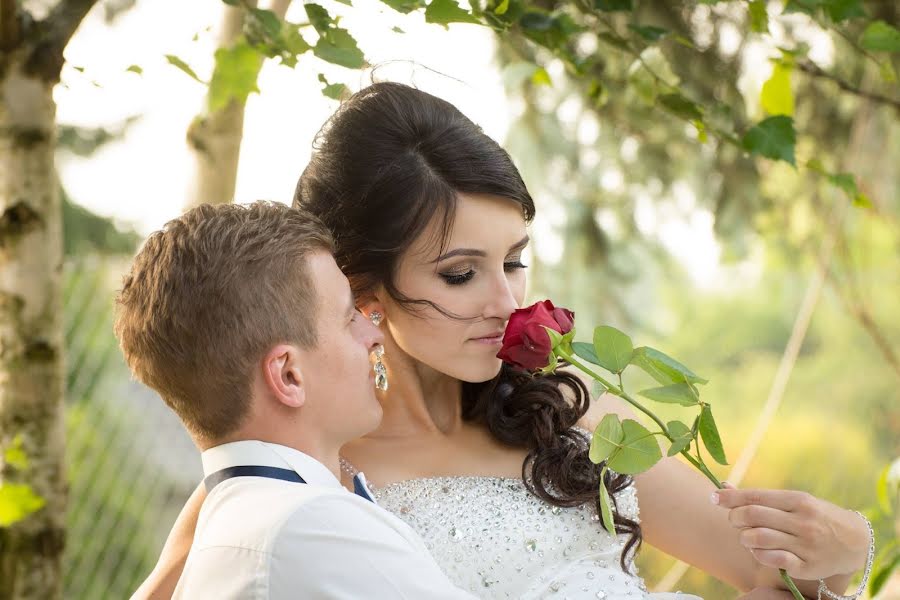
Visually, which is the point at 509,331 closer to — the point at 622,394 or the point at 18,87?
the point at 622,394

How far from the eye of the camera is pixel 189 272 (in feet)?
5.03

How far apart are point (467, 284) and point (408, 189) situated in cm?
23

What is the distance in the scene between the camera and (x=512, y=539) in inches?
82.4

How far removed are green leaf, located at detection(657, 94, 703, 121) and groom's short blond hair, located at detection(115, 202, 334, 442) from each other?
2.66ft

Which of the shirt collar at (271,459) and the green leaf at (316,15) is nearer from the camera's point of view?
the shirt collar at (271,459)

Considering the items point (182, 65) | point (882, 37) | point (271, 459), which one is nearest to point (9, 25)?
point (182, 65)

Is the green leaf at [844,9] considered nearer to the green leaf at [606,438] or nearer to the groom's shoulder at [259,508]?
the green leaf at [606,438]

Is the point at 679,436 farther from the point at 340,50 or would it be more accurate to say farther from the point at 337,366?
the point at 340,50

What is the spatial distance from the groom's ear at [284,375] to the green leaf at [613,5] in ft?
2.99

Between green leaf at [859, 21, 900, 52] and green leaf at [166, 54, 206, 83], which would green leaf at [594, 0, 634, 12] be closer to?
green leaf at [859, 21, 900, 52]

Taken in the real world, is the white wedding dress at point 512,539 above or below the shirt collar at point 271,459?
below

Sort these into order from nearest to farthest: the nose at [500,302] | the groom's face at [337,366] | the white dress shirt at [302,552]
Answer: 1. the white dress shirt at [302,552]
2. the groom's face at [337,366]
3. the nose at [500,302]

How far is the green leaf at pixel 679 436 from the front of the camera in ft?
4.74

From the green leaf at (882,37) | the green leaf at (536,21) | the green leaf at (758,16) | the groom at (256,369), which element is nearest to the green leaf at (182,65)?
the groom at (256,369)
